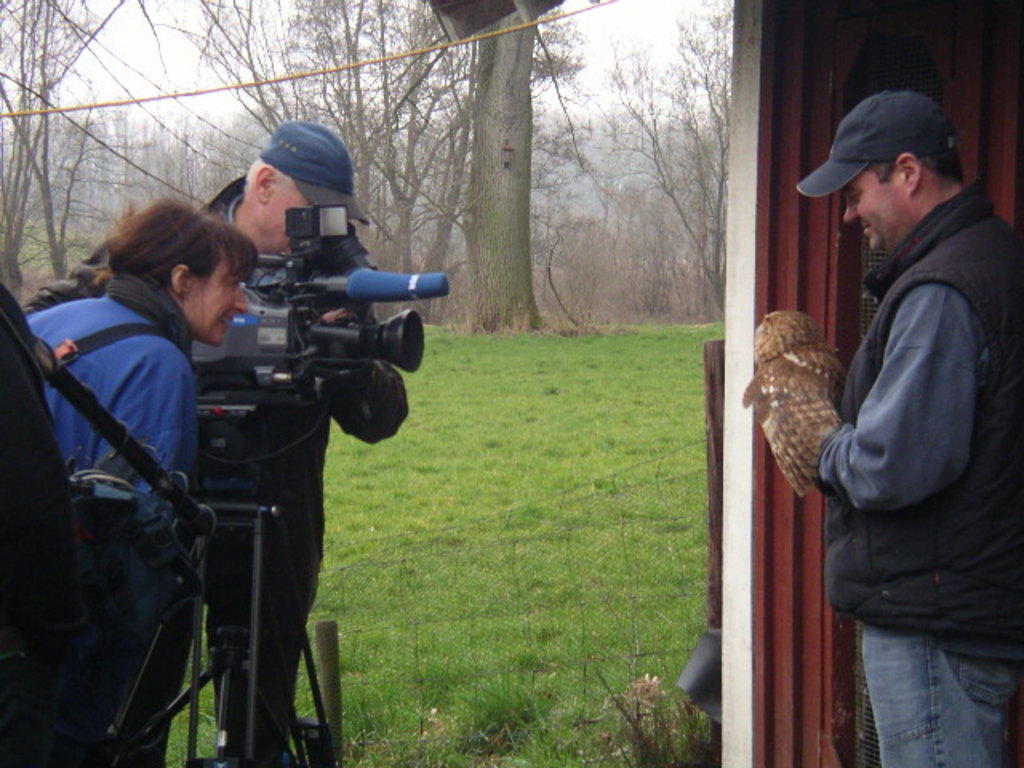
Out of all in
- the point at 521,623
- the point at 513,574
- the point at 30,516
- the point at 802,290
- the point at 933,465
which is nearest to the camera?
the point at 30,516

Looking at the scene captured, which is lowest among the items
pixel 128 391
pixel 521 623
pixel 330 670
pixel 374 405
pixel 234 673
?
pixel 521 623

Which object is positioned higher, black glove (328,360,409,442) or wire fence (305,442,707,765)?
black glove (328,360,409,442)

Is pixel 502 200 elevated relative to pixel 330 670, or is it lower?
elevated

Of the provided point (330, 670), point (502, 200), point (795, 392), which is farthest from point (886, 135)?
point (502, 200)

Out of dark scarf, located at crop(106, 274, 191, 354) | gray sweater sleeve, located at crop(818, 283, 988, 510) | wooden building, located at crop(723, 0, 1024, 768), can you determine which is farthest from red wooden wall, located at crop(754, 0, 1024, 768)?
dark scarf, located at crop(106, 274, 191, 354)

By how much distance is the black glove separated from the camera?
340cm

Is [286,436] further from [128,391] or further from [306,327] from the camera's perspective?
[128,391]

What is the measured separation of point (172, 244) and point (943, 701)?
185 centimetres

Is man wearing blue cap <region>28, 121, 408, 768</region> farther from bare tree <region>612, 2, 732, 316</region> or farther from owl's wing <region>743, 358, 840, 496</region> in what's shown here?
bare tree <region>612, 2, 732, 316</region>

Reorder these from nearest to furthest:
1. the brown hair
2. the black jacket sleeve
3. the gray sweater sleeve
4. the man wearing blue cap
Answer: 1. the black jacket sleeve
2. the gray sweater sleeve
3. the brown hair
4. the man wearing blue cap

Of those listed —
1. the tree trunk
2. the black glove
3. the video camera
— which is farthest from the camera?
the tree trunk

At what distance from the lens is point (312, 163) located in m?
3.44

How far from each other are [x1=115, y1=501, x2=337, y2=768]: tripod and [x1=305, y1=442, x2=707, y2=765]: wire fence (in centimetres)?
122

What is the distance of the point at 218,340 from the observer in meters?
2.83
